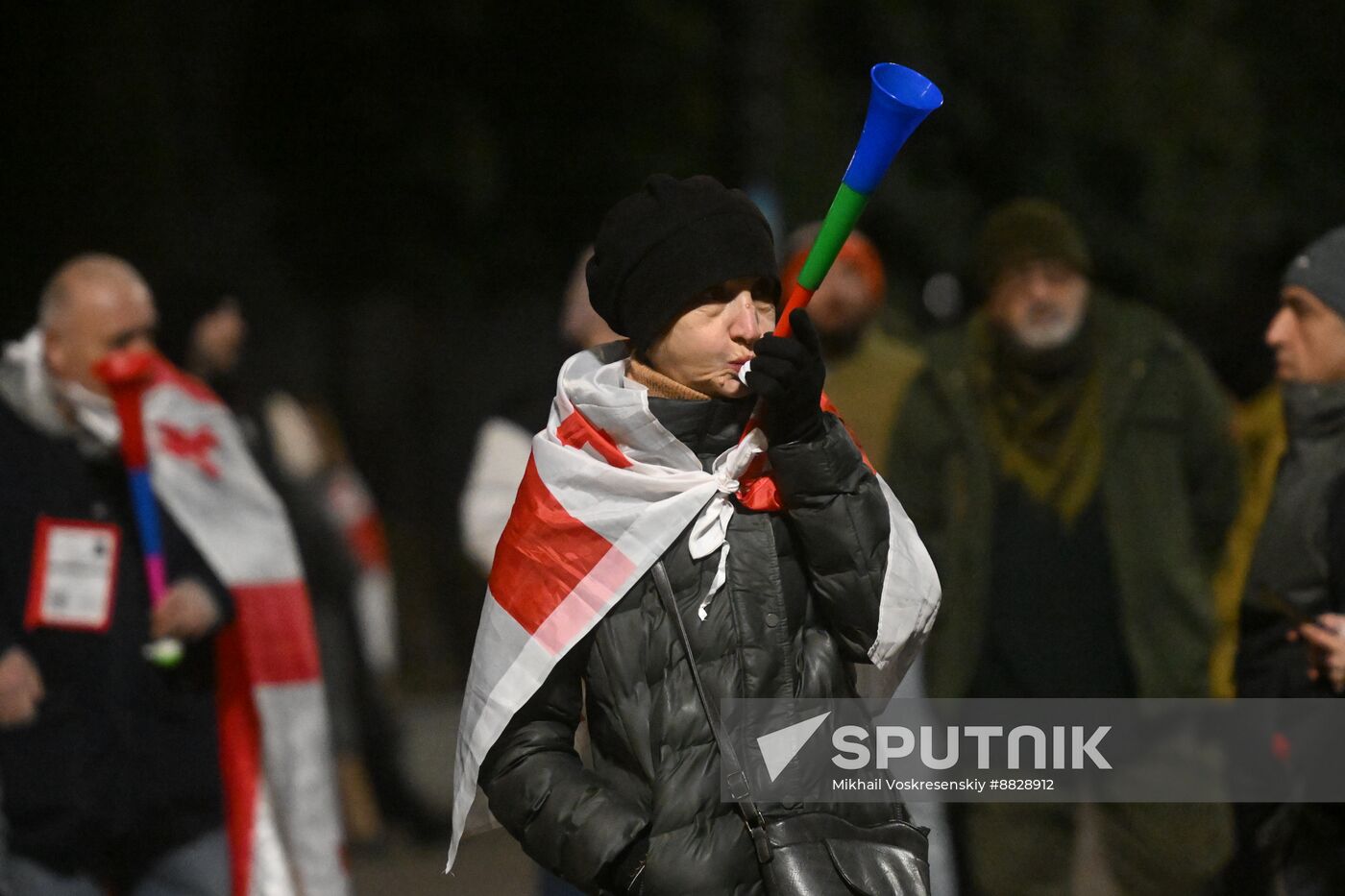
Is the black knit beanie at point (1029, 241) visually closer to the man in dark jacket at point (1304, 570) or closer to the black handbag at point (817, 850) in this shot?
the man in dark jacket at point (1304, 570)

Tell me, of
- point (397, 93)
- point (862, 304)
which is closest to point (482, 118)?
point (397, 93)

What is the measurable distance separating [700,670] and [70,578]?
240 cm

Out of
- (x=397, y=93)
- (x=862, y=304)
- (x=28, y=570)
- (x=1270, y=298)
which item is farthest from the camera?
(x=397, y=93)

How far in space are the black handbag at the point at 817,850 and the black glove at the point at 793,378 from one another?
366 millimetres

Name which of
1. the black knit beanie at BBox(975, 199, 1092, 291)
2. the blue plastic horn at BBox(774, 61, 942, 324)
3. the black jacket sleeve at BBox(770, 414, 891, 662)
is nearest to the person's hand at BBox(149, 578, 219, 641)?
the black jacket sleeve at BBox(770, 414, 891, 662)

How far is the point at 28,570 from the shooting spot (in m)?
5.55

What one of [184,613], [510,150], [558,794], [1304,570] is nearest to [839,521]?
[558,794]

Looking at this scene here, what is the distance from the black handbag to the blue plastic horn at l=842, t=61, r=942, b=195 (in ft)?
2.58

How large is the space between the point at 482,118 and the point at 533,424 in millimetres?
8481

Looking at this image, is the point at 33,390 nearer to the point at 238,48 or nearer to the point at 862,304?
the point at 862,304

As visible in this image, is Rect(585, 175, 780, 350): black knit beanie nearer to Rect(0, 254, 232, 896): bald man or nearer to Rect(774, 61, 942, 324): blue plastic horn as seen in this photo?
Rect(774, 61, 942, 324): blue plastic horn

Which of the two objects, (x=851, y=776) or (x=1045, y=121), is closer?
(x=851, y=776)

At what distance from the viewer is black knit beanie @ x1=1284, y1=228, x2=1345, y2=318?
213 inches

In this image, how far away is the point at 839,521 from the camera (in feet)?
12.3
